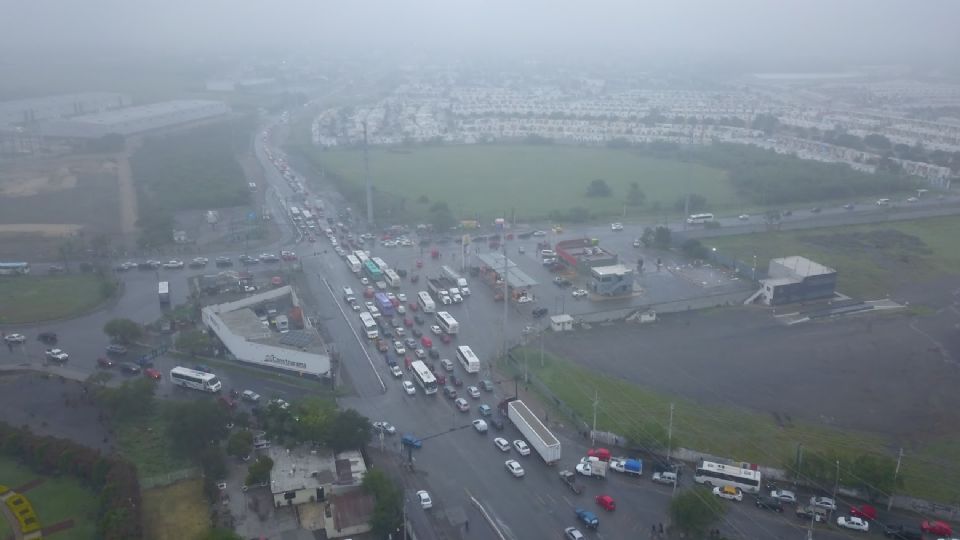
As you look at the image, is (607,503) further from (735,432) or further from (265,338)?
(265,338)

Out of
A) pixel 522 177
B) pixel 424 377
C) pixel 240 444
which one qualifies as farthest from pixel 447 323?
pixel 522 177

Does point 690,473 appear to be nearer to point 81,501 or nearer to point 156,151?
point 81,501

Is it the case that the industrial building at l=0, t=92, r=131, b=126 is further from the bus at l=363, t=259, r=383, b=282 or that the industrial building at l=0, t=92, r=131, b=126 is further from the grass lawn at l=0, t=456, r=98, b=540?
the grass lawn at l=0, t=456, r=98, b=540

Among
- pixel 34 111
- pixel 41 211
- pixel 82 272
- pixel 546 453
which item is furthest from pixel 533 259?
pixel 34 111

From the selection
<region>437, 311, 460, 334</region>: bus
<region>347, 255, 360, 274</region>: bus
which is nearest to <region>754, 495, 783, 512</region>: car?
<region>437, 311, 460, 334</region>: bus

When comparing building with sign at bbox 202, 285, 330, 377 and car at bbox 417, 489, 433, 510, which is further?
building with sign at bbox 202, 285, 330, 377
